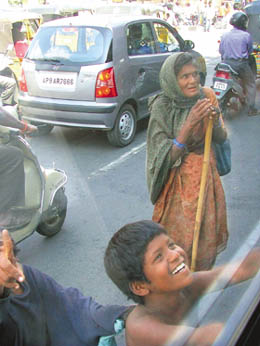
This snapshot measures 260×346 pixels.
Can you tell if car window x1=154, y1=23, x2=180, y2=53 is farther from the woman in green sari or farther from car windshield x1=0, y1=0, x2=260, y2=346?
the woman in green sari

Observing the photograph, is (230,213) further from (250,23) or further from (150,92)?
(250,23)

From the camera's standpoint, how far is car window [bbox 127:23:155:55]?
5.40 meters

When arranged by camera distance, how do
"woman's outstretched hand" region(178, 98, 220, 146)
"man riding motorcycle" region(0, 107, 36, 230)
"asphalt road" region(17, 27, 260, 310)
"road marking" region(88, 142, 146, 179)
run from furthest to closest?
"road marking" region(88, 142, 146, 179)
"asphalt road" region(17, 27, 260, 310)
"man riding motorcycle" region(0, 107, 36, 230)
"woman's outstretched hand" region(178, 98, 220, 146)

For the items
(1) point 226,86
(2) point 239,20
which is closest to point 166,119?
(1) point 226,86

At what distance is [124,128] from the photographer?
543cm

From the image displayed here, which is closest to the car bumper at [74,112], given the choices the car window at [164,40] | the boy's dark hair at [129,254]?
the car window at [164,40]

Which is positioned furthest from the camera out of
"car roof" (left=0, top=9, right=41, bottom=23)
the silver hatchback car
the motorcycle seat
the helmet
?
"car roof" (left=0, top=9, right=41, bottom=23)

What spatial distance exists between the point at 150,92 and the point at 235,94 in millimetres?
1453

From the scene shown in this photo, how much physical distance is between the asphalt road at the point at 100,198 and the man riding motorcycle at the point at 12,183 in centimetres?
41

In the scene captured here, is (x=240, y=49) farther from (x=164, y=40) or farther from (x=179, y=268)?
(x=179, y=268)

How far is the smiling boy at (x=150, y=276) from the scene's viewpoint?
4.07 ft

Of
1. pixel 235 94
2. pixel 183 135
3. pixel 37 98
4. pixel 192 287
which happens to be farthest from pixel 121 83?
pixel 192 287

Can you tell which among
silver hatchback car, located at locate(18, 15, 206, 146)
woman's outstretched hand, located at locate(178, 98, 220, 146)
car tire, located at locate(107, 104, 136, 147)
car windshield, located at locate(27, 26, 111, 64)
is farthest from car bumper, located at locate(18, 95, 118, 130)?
woman's outstretched hand, located at locate(178, 98, 220, 146)

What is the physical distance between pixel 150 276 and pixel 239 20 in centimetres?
548
